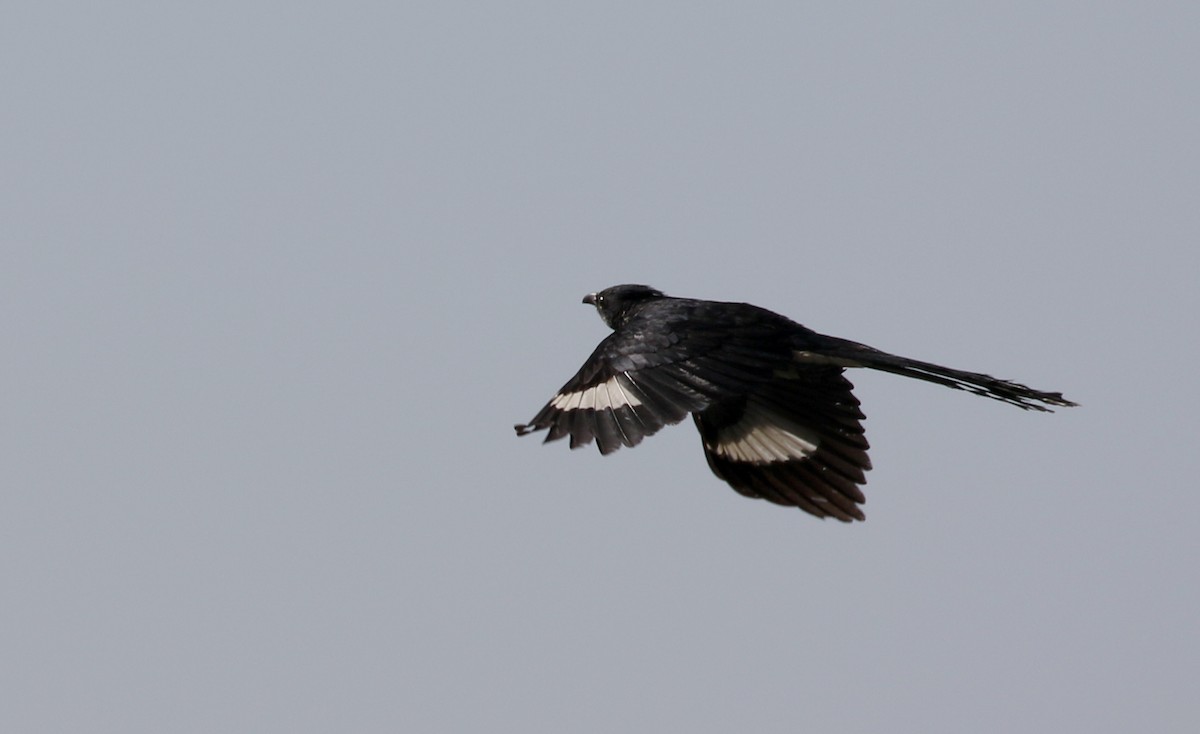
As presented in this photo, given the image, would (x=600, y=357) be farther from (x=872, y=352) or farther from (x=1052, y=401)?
(x=1052, y=401)

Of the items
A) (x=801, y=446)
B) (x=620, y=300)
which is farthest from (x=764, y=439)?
(x=620, y=300)

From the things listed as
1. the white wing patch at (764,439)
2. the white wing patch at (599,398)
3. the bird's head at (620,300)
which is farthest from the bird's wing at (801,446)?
the white wing patch at (599,398)

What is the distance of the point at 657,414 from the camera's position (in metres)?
7.66

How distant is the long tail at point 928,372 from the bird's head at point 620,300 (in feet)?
5.63

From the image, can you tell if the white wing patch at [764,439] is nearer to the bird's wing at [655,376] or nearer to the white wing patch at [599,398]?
the bird's wing at [655,376]

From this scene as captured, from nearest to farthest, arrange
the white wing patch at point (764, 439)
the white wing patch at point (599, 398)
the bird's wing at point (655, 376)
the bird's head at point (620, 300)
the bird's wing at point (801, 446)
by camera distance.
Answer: the bird's wing at point (655, 376) < the white wing patch at point (599, 398) < the bird's wing at point (801, 446) < the white wing patch at point (764, 439) < the bird's head at point (620, 300)

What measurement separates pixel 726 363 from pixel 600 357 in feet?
2.42

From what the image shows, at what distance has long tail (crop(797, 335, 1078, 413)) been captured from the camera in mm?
8352

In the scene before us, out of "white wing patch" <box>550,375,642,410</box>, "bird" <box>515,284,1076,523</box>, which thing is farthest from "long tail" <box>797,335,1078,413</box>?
"white wing patch" <box>550,375,642,410</box>

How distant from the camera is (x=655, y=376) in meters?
8.06

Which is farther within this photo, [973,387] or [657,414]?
[973,387]

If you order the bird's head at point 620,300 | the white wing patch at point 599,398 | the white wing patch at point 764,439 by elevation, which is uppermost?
the bird's head at point 620,300

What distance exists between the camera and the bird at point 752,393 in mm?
7875

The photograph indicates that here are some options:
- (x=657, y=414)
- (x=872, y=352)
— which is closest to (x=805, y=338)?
(x=872, y=352)
